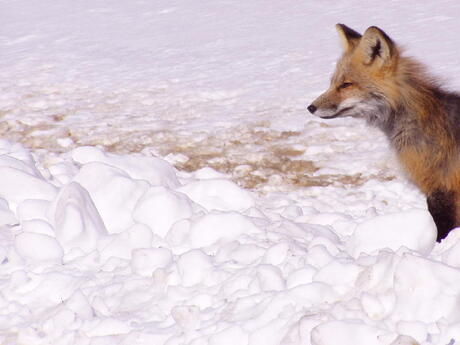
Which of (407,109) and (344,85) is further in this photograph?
(344,85)

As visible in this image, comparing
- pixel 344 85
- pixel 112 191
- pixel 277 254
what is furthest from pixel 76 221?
pixel 344 85

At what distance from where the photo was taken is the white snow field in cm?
383

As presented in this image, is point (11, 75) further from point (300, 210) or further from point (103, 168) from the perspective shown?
point (300, 210)

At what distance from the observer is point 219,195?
5.94m

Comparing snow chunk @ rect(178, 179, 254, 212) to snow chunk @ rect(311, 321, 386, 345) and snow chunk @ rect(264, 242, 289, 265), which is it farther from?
snow chunk @ rect(311, 321, 386, 345)

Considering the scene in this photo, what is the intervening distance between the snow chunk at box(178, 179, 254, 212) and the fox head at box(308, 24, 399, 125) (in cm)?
94

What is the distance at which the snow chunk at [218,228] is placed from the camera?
200 inches

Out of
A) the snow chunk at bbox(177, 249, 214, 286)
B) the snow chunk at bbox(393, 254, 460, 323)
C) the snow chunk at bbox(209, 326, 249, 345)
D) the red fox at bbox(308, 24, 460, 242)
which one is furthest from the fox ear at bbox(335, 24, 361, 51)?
the snow chunk at bbox(209, 326, 249, 345)

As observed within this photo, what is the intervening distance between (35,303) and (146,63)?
8.15 m

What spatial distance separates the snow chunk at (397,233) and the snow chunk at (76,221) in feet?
6.33

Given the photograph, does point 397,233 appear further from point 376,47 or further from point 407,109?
point 376,47

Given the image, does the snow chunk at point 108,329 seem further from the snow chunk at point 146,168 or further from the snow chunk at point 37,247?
the snow chunk at point 146,168

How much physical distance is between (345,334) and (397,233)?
1465mm

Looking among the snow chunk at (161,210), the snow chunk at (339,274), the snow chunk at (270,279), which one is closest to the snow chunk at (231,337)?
the snow chunk at (270,279)
